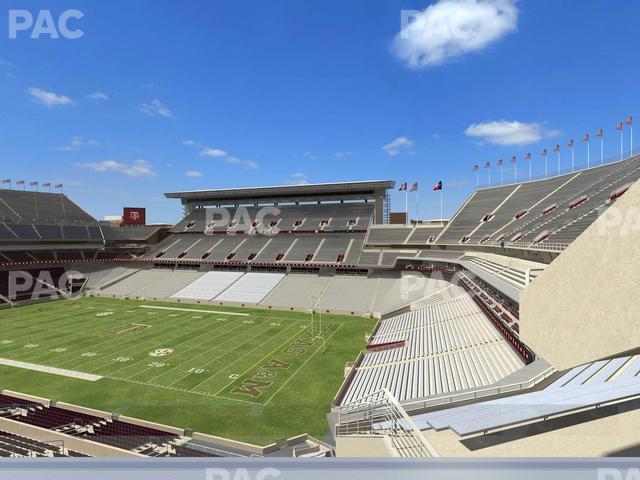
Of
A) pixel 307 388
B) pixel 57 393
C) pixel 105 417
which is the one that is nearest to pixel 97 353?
pixel 57 393

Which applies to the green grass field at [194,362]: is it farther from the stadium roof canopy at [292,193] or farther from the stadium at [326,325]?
the stadium roof canopy at [292,193]

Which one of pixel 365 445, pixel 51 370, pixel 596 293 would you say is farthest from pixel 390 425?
pixel 51 370

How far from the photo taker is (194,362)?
76.4 feet

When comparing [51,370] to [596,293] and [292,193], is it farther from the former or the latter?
[292,193]

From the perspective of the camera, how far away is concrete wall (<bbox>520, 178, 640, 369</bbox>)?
2666mm

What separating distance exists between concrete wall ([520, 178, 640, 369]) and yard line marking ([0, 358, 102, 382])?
79.0ft

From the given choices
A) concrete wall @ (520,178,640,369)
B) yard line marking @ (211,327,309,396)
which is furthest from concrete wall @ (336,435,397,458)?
yard line marking @ (211,327,309,396)

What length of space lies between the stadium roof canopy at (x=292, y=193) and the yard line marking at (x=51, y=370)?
39475 mm

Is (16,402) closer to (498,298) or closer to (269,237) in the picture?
(498,298)

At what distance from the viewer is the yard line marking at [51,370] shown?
20719 mm

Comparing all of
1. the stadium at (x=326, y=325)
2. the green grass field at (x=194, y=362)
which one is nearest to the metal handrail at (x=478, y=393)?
the stadium at (x=326, y=325)

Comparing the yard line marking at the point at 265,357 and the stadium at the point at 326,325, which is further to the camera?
the yard line marking at the point at 265,357

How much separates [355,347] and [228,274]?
90.3 feet

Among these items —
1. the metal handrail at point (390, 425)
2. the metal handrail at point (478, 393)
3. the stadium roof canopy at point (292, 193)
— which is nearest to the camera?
the metal handrail at point (390, 425)
